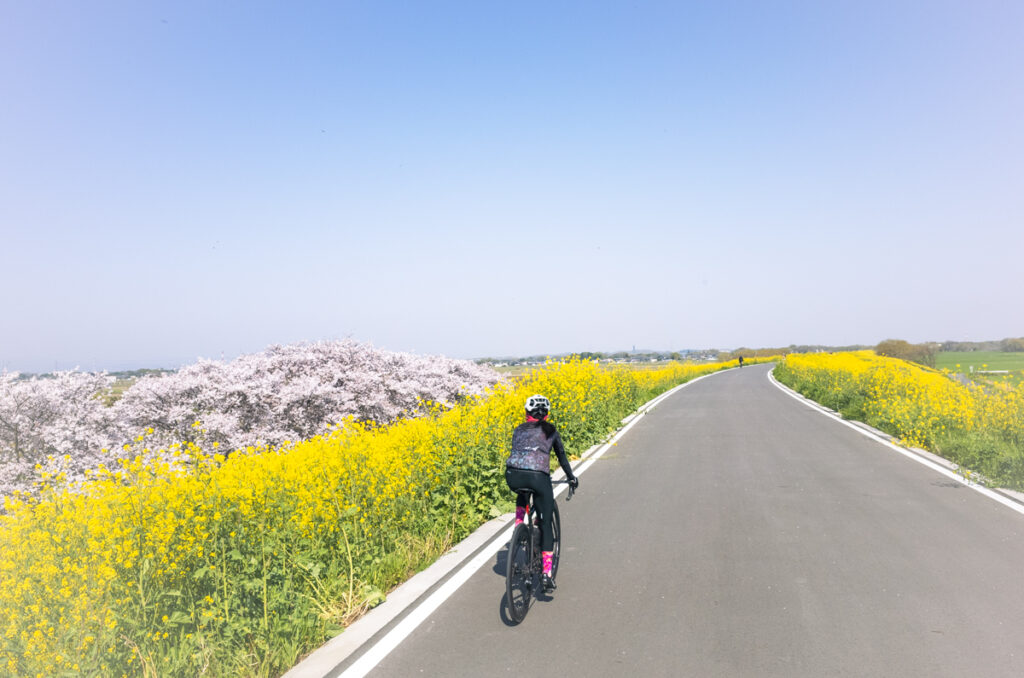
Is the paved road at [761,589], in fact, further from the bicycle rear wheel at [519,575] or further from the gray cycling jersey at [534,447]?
the gray cycling jersey at [534,447]

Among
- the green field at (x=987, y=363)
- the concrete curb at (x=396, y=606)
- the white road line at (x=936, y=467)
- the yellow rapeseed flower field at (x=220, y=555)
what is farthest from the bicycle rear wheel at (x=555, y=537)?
the green field at (x=987, y=363)

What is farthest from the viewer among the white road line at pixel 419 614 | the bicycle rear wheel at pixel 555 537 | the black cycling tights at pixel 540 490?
the bicycle rear wheel at pixel 555 537

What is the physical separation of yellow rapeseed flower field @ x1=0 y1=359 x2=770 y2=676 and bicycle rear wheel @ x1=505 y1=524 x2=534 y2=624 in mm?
1299

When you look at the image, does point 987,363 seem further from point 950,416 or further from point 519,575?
point 519,575

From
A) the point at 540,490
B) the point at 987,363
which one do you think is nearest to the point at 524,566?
the point at 540,490

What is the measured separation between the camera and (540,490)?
520 cm

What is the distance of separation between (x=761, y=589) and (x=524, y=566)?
6.93 ft

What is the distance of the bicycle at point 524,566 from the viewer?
479cm

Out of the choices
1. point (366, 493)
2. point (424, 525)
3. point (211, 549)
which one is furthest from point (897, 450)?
point (211, 549)

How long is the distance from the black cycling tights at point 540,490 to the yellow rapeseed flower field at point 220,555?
5.03 feet

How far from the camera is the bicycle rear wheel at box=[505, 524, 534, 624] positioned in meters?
4.76

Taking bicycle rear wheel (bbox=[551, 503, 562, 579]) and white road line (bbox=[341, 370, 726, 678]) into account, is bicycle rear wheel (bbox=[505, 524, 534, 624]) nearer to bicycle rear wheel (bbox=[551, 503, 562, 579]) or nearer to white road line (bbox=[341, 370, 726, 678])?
bicycle rear wheel (bbox=[551, 503, 562, 579])

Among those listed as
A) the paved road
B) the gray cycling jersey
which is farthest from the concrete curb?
the gray cycling jersey

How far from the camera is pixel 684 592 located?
532 centimetres
